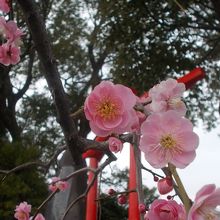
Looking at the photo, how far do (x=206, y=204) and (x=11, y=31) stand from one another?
578 mm

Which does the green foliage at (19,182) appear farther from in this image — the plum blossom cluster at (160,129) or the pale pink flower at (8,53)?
the plum blossom cluster at (160,129)

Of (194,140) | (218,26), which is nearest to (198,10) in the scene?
(218,26)

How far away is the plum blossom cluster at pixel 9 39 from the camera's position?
961 millimetres

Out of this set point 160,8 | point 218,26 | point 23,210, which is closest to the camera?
point 23,210

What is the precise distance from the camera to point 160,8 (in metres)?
4.47

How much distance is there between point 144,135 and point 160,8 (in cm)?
395

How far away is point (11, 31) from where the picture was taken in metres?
0.97

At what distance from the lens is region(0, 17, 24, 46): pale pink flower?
0.96 metres

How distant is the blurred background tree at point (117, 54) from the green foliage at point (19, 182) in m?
0.02

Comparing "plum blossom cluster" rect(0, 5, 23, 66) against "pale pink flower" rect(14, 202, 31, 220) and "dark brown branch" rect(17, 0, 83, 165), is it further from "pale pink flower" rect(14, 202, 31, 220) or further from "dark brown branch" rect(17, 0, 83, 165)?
"pale pink flower" rect(14, 202, 31, 220)

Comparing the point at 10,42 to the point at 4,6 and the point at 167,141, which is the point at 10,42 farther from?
the point at 167,141

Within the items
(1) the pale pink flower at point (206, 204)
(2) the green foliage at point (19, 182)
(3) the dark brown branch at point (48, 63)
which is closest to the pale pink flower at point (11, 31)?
(3) the dark brown branch at point (48, 63)

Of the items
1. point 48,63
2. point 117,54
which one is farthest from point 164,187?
point 117,54

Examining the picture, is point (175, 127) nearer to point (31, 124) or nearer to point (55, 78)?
point (55, 78)
